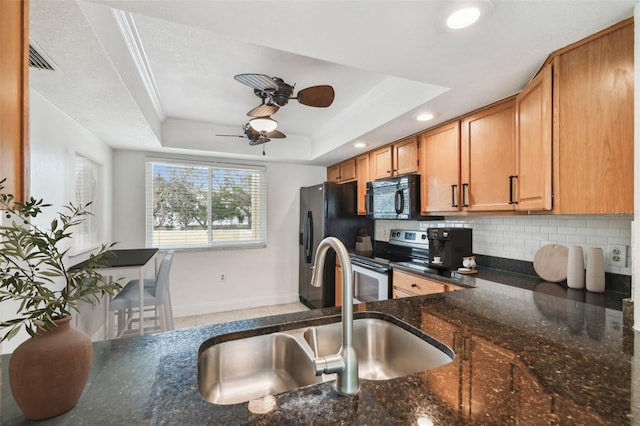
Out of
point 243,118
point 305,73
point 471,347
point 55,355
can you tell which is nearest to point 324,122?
point 243,118

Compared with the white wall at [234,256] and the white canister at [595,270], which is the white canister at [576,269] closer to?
the white canister at [595,270]

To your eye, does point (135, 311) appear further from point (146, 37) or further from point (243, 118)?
point (146, 37)

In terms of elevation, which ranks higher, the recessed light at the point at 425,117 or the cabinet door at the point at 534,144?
the recessed light at the point at 425,117

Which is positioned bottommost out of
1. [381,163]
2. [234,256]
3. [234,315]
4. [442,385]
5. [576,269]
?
[234,315]

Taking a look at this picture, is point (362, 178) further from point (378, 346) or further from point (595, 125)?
point (378, 346)

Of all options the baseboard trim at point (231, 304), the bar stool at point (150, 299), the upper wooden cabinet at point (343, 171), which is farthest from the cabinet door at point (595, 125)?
the baseboard trim at point (231, 304)

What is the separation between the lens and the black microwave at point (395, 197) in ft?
9.33

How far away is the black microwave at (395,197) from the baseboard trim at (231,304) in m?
1.99

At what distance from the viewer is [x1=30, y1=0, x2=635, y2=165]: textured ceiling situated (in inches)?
47.0

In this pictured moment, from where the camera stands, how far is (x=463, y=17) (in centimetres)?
121

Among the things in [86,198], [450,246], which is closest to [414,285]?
[450,246]

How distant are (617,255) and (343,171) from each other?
3012 millimetres

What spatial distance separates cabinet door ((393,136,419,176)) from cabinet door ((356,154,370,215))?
1.79 feet

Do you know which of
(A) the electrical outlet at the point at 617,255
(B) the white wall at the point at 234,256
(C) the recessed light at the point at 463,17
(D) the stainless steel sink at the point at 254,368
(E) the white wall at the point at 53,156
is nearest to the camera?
(D) the stainless steel sink at the point at 254,368
